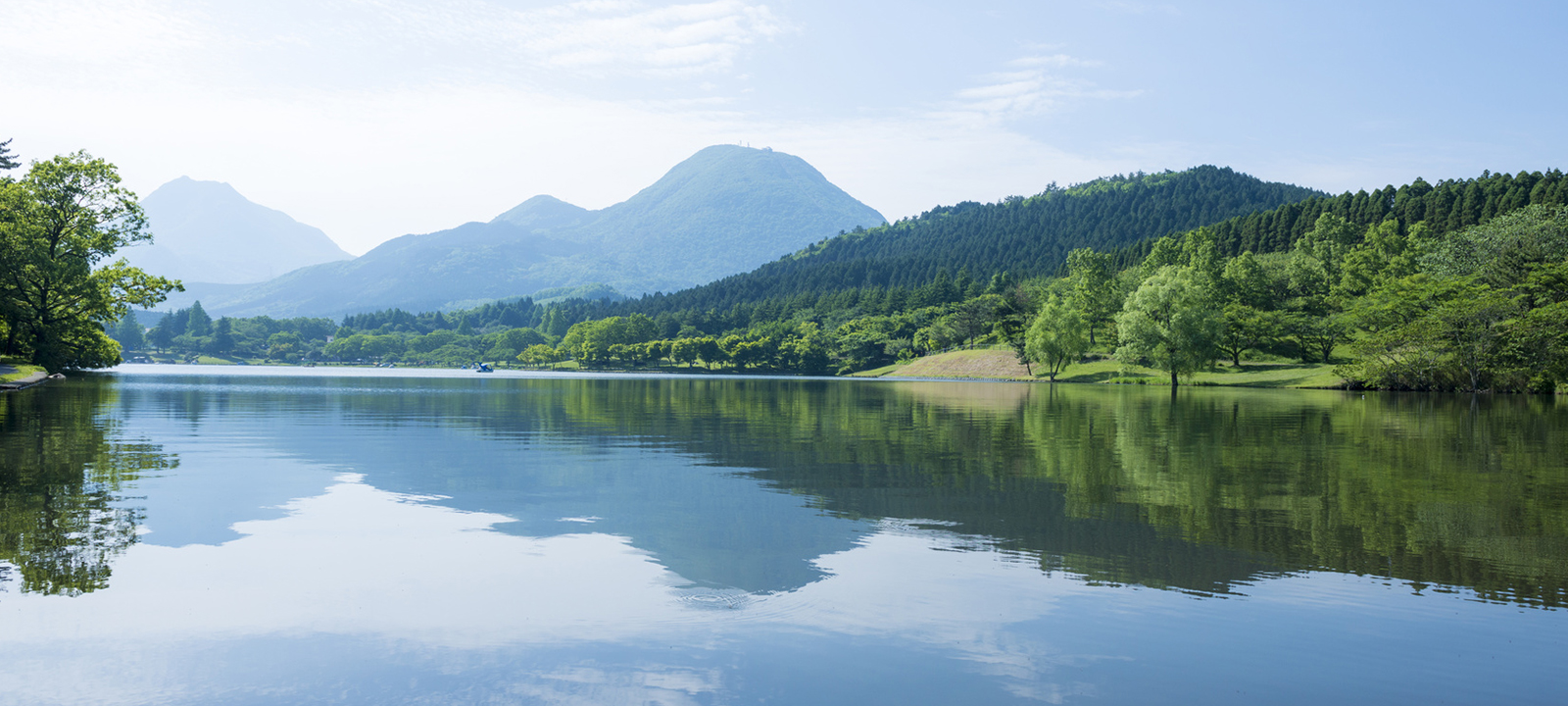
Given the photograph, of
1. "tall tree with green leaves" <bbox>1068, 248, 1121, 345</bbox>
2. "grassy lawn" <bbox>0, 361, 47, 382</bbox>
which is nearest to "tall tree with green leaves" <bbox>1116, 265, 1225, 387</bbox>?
"tall tree with green leaves" <bbox>1068, 248, 1121, 345</bbox>

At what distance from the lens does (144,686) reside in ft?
22.6

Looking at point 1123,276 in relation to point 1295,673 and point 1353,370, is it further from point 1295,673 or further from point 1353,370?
point 1295,673

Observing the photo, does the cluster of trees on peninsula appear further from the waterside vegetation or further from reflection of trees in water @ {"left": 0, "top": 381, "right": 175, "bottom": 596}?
the waterside vegetation

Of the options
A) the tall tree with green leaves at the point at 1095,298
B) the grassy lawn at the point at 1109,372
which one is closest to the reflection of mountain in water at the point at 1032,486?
the grassy lawn at the point at 1109,372

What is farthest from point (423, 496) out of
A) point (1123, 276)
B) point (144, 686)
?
point (1123, 276)

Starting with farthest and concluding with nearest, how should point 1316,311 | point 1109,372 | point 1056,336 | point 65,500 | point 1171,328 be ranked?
point 1109,372 < point 1316,311 < point 1056,336 < point 1171,328 < point 65,500

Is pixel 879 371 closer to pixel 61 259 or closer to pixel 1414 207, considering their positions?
pixel 1414 207

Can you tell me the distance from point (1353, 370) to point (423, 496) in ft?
291

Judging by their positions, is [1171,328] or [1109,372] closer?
[1171,328]

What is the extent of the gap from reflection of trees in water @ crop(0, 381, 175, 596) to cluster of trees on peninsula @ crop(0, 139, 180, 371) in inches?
1669

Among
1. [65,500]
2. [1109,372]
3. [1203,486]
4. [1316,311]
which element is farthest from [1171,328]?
[65,500]

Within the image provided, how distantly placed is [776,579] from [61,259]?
77825 mm

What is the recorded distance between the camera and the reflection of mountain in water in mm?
11336

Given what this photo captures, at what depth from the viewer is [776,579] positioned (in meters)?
10.3
